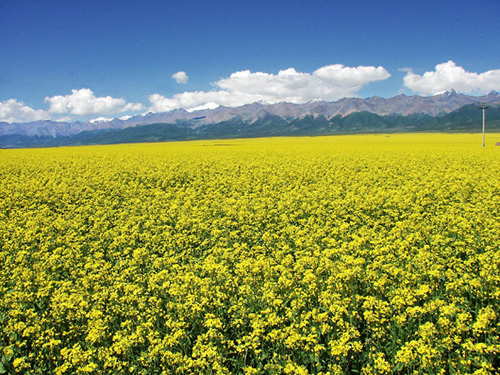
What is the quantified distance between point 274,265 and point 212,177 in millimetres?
13827

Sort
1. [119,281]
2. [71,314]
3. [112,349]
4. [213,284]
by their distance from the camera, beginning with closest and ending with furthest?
[112,349] → [71,314] → [213,284] → [119,281]

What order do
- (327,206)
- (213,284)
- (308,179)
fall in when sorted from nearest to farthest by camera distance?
(213,284) < (327,206) < (308,179)

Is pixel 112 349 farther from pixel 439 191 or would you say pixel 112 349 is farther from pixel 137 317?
pixel 439 191

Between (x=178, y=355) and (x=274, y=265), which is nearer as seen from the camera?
(x=178, y=355)

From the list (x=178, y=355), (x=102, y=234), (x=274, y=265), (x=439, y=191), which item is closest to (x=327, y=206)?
(x=439, y=191)

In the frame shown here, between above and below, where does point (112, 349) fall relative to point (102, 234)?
below

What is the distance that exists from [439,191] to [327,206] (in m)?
5.03

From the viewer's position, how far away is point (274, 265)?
754cm

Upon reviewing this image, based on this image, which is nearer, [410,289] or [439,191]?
[410,289]

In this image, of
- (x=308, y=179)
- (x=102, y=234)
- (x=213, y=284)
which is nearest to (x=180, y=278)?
(x=213, y=284)

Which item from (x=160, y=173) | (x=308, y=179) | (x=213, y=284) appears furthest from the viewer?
(x=160, y=173)

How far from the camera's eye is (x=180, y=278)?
6707mm

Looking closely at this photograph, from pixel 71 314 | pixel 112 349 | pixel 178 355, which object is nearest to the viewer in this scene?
pixel 178 355

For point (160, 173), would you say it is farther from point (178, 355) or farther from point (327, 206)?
point (178, 355)
